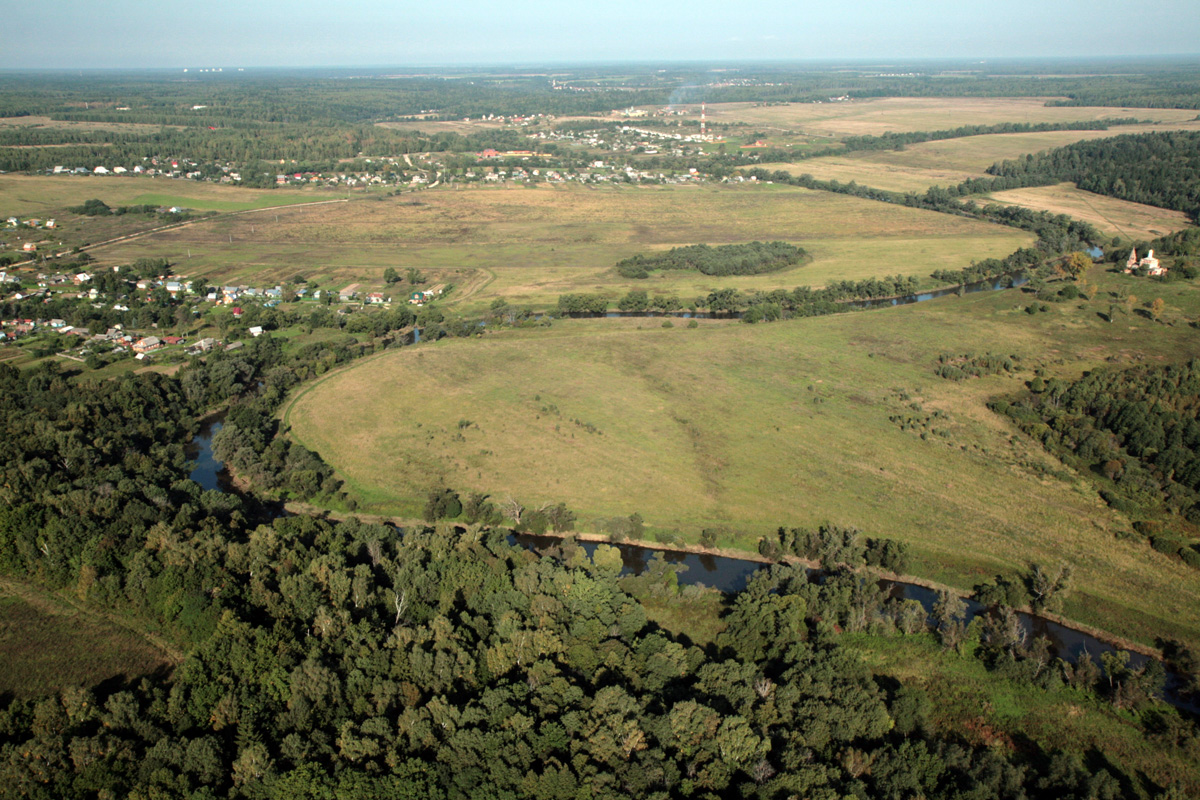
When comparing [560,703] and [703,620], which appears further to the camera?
[703,620]

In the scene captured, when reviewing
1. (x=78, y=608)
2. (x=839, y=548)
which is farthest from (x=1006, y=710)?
(x=78, y=608)

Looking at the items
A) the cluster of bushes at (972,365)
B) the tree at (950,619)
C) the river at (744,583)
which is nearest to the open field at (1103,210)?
the cluster of bushes at (972,365)

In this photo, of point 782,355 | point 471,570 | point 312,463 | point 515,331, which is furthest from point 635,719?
point 515,331

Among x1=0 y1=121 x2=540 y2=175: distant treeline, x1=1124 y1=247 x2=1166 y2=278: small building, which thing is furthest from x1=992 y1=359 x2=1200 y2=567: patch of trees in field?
x1=0 y1=121 x2=540 y2=175: distant treeline

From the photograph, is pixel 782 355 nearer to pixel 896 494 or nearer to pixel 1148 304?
pixel 896 494

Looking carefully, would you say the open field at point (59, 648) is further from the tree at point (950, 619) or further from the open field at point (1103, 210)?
the open field at point (1103, 210)

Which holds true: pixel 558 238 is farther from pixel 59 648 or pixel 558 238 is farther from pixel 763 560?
pixel 59 648
